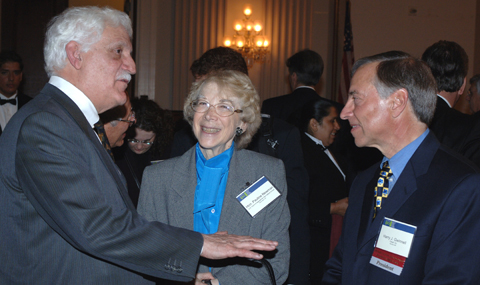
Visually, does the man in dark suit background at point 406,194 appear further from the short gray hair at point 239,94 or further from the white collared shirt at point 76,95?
the white collared shirt at point 76,95

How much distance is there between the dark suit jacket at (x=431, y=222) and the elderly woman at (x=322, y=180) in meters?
1.44

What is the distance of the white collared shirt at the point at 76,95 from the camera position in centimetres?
162

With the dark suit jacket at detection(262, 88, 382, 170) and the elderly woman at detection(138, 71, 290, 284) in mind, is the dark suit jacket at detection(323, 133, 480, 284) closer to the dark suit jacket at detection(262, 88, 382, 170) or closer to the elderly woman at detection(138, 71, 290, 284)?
the elderly woman at detection(138, 71, 290, 284)

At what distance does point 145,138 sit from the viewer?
3408mm

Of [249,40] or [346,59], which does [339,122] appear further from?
[249,40]

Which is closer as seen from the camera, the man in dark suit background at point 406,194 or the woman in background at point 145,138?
the man in dark suit background at point 406,194

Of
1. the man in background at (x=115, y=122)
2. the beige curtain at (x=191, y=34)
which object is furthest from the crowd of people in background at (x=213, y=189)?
the beige curtain at (x=191, y=34)

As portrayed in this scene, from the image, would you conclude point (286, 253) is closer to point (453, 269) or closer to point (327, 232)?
point (453, 269)

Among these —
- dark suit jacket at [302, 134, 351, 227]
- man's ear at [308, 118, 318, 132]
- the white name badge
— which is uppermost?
man's ear at [308, 118, 318, 132]

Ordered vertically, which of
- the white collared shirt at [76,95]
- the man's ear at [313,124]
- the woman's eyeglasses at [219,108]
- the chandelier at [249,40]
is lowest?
the man's ear at [313,124]

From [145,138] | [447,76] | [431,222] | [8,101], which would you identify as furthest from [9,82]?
[431,222]

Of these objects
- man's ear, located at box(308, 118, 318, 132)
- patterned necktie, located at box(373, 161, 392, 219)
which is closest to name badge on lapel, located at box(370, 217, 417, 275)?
patterned necktie, located at box(373, 161, 392, 219)

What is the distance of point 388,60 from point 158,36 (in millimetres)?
7141

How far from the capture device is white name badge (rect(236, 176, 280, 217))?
1986mm
